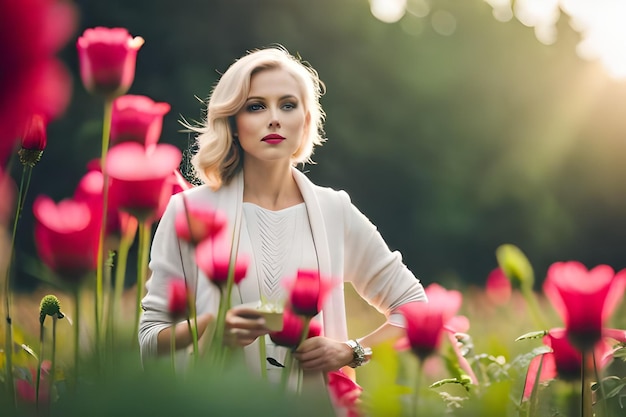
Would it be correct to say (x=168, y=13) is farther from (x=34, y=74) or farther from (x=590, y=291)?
(x=34, y=74)

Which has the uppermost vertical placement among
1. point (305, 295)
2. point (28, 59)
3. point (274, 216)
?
point (274, 216)

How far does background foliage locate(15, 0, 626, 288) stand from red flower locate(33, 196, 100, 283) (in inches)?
240

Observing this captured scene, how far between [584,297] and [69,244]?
470 mm

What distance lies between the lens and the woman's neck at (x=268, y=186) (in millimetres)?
1492

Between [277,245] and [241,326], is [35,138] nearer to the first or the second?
[241,326]

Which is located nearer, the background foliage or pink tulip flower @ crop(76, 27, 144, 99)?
pink tulip flower @ crop(76, 27, 144, 99)

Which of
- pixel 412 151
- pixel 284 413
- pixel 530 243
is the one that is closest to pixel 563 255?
pixel 530 243

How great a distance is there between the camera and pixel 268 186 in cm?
151

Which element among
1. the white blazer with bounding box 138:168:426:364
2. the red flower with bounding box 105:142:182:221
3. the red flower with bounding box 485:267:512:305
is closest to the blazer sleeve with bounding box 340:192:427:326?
the white blazer with bounding box 138:168:426:364

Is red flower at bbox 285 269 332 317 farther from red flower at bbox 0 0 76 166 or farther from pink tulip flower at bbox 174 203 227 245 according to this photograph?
red flower at bbox 0 0 76 166

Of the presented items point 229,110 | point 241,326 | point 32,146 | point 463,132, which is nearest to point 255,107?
point 229,110

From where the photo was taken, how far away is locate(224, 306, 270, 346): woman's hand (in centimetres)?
94

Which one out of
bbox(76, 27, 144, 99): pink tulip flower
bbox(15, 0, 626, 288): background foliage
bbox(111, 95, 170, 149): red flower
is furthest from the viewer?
bbox(15, 0, 626, 288): background foliage

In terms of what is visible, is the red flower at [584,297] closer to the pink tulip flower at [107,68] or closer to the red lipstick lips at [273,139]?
the pink tulip flower at [107,68]
